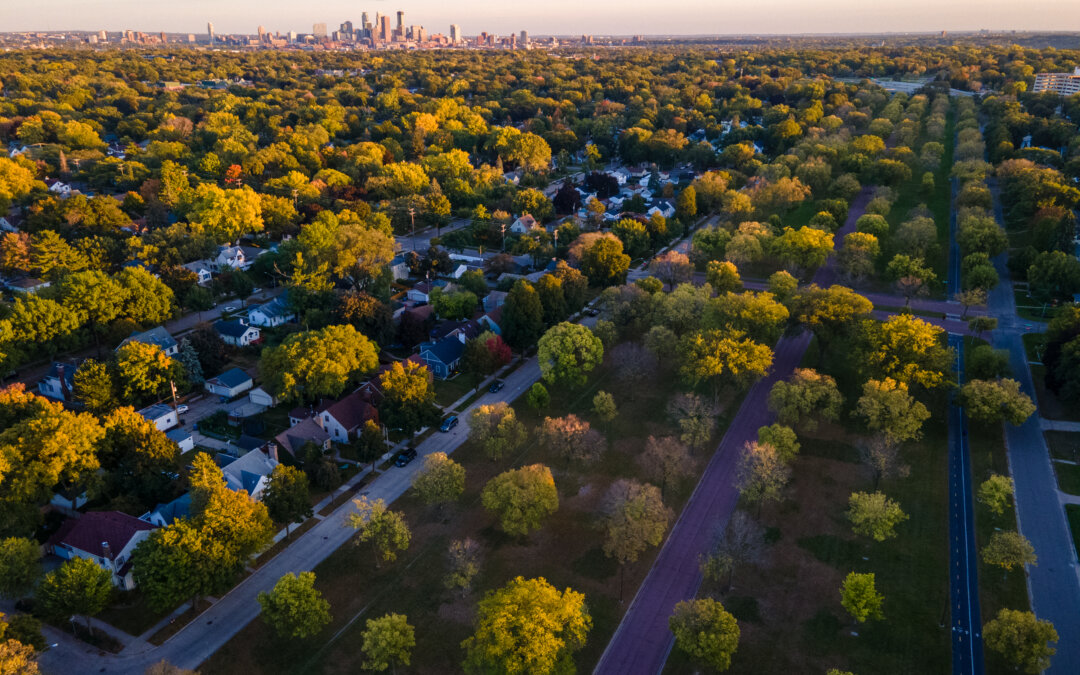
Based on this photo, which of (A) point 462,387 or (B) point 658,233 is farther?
(B) point 658,233

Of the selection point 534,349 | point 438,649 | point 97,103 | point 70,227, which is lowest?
point 438,649

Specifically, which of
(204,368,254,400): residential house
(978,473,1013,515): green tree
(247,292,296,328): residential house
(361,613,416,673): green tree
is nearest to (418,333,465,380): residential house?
(204,368,254,400): residential house

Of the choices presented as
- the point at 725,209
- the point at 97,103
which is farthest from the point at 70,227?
the point at 97,103

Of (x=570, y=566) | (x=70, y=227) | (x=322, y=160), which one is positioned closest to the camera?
(x=570, y=566)

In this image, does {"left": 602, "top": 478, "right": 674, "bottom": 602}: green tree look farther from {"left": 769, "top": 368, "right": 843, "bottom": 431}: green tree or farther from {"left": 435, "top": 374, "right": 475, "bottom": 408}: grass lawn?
{"left": 435, "top": 374, "right": 475, "bottom": 408}: grass lawn

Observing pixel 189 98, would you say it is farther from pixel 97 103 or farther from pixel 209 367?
pixel 209 367

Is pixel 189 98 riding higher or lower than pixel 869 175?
higher
